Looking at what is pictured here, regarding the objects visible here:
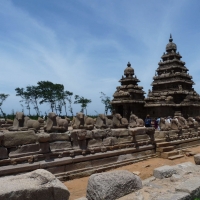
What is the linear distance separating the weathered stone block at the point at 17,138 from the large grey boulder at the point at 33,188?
267 cm

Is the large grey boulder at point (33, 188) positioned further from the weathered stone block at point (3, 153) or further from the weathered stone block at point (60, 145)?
the weathered stone block at point (60, 145)

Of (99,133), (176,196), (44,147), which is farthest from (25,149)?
(176,196)

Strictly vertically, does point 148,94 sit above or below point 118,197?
above

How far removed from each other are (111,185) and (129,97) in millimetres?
21233

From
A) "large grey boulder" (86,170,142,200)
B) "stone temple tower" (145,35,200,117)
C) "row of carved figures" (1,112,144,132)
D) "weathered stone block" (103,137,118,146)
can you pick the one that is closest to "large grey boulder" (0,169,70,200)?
"large grey boulder" (86,170,142,200)

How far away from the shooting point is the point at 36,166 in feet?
21.2

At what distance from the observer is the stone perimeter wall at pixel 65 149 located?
246 inches

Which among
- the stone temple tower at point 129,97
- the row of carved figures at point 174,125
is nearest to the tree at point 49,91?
the stone temple tower at point 129,97

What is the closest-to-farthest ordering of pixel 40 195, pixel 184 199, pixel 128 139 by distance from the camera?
pixel 40 195, pixel 184 199, pixel 128 139

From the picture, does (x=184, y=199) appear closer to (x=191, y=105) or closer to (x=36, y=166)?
(x=36, y=166)

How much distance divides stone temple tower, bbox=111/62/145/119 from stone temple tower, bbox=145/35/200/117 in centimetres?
101

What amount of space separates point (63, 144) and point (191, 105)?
20.6 meters

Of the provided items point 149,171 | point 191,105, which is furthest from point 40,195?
point 191,105

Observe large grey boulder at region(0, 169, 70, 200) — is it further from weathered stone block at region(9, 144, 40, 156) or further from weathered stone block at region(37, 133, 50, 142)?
weathered stone block at region(37, 133, 50, 142)
